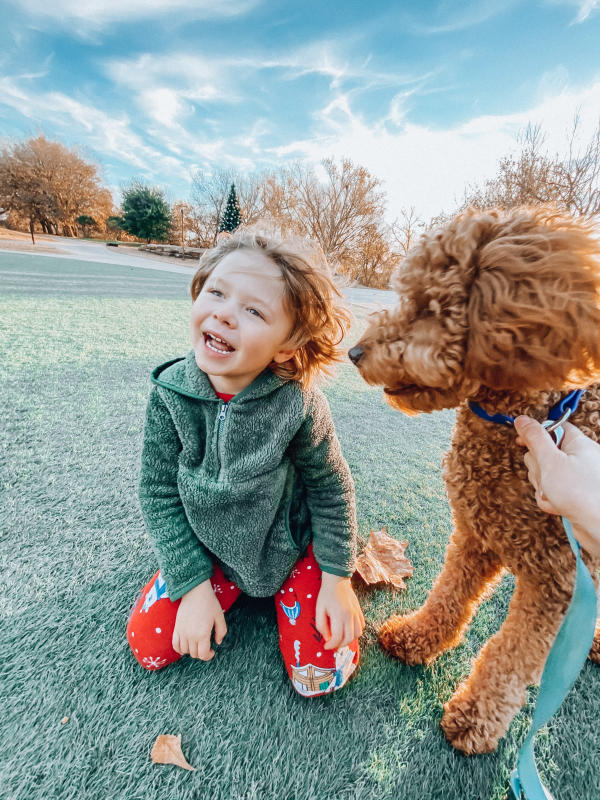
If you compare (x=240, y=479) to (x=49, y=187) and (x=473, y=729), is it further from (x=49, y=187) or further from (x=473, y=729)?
(x=49, y=187)

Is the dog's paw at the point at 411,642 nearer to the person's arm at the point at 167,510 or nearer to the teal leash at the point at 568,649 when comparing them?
the teal leash at the point at 568,649

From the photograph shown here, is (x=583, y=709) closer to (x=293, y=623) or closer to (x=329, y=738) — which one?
(x=329, y=738)

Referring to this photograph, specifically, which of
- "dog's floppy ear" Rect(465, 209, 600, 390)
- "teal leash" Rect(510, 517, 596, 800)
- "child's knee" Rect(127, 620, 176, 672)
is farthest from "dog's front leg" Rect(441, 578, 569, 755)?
"child's knee" Rect(127, 620, 176, 672)

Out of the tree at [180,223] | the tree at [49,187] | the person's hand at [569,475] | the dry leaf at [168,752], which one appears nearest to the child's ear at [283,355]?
the person's hand at [569,475]

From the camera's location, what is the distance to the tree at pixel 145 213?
34219 millimetres

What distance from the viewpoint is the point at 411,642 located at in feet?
4.45

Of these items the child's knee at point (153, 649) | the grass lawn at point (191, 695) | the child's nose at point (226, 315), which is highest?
the child's nose at point (226, 315)

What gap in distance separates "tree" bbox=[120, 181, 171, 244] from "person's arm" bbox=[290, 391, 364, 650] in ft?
128

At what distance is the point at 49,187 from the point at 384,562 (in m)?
45.8

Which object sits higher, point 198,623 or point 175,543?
point 175,543

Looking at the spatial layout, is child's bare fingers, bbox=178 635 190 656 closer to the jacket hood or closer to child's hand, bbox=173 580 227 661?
child's hand, bbox=173 580 227 661

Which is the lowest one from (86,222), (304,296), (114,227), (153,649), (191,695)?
(191,695)

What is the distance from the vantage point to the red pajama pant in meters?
1.20

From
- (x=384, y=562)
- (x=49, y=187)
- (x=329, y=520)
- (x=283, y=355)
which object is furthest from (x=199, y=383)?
(x=49, y=187)
